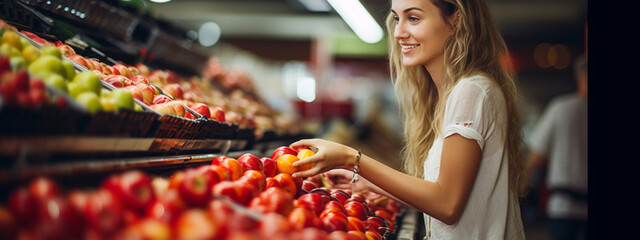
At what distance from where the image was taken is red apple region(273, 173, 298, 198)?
1.84 m

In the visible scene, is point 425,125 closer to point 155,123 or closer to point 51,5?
point 155,123

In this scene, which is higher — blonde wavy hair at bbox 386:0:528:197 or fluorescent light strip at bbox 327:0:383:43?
fluorescent light strip at bbox 327:0:383:43

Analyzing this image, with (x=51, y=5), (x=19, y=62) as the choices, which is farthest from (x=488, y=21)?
(x=51, y=5)

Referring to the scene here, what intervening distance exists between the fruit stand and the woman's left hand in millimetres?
130

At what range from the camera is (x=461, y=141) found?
1.75 meters

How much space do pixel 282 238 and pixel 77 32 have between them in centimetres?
216

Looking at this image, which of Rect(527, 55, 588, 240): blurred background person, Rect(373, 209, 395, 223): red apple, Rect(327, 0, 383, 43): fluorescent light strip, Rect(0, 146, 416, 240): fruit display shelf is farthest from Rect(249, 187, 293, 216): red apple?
Rect(527, 55, 588, 240): blurred background person

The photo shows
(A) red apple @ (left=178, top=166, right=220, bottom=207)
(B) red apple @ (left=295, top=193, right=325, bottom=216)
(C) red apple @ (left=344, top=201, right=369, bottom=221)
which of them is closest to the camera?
(A) red apple @ (left=178, top=166, right=220, bottom=207)

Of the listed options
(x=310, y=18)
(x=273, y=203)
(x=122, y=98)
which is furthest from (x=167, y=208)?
(x=310, y=18)

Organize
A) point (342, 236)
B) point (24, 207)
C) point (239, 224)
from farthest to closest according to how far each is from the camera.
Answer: point (342, 236)
point (239, 224)
point (24, 207)

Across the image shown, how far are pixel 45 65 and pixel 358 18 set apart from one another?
10.7ft

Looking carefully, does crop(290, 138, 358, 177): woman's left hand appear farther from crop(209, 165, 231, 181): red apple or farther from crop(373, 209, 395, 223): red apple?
crop(373, 209, 395, 223): red apple

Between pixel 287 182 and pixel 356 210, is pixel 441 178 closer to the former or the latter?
pixel 356 210
